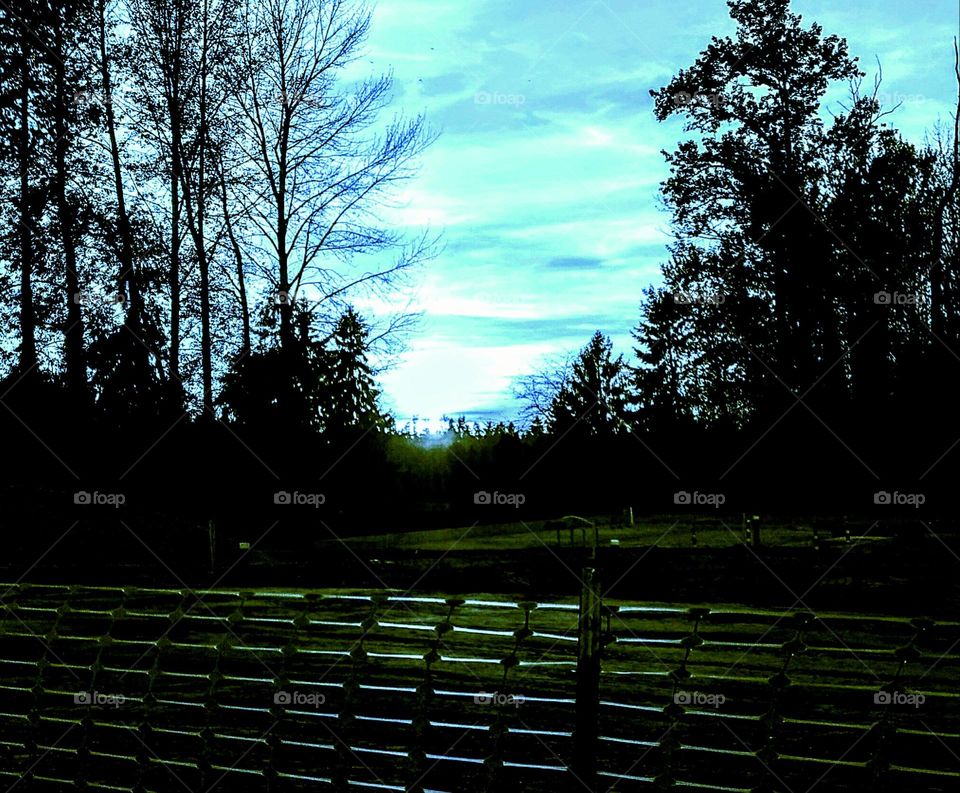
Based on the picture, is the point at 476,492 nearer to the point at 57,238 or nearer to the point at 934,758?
the point at 57,238

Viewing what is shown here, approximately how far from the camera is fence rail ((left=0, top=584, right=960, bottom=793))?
6574mm

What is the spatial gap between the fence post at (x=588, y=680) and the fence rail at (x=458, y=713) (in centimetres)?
2

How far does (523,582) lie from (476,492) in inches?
528

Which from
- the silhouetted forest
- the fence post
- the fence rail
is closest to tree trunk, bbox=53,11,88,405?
the silhouetted forest

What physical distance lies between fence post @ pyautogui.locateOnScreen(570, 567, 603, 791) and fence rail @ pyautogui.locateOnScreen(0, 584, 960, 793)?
23mm

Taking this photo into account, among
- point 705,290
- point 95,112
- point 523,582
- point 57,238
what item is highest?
point 95,112

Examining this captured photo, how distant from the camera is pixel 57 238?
29781 mm

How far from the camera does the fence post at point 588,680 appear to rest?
6234mm

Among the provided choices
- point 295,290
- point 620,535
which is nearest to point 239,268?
point 295,290

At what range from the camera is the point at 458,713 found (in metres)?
11.1

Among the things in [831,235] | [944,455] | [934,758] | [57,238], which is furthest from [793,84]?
[934,758]

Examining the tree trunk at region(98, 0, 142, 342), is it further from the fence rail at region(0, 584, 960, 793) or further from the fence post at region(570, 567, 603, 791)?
the fence post at region(570, 567, 603, 791)

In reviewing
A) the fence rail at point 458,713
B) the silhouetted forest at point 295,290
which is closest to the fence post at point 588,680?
the fence rail at point 458,713

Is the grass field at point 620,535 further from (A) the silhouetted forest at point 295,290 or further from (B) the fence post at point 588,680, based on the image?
(B) the fence post at point 588,680
